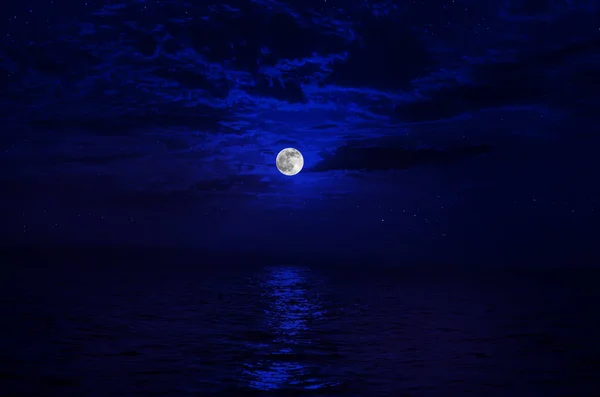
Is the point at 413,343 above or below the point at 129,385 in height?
below

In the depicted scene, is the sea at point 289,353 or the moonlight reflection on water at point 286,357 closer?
the sea at point 289,353

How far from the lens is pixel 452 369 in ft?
54.0

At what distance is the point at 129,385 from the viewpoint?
13.7 m

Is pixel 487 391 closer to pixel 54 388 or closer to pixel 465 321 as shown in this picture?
pixel 54 388

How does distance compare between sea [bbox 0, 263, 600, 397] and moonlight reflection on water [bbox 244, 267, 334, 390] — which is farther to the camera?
moonlight reflection on water [bbox 244, 267, 334, 390]

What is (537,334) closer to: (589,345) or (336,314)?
(589,345)

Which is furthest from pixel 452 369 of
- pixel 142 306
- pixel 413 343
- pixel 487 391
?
pixel 142 306

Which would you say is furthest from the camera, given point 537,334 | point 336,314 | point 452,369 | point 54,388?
point 336,314

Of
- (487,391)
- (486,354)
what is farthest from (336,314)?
(487,391)

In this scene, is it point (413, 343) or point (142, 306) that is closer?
point (413, 343)

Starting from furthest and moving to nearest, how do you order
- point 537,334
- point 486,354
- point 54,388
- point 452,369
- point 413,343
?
point 537,334 → point 413,343 → point 486,354 → point 452,369 → point 54,388

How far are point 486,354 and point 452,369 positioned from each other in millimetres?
3419

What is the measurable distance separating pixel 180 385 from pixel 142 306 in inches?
876

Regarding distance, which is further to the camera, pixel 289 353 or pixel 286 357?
pixel 289 353
